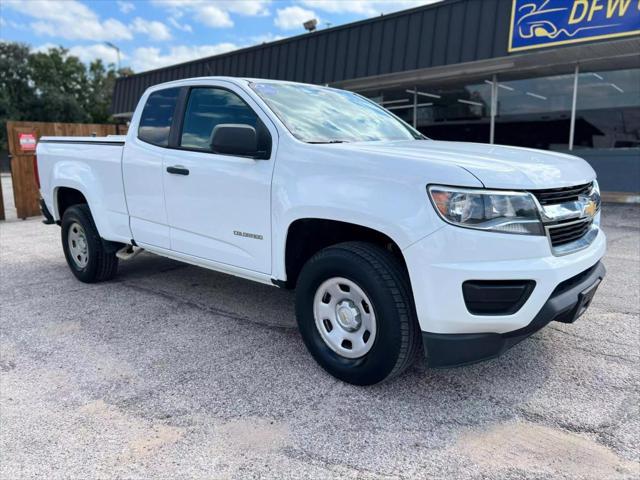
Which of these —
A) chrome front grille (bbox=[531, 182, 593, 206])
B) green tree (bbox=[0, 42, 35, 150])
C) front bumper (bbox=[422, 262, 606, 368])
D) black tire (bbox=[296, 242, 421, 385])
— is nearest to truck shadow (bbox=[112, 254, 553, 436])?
black tire (bbox=[296, 242, 421, 385])

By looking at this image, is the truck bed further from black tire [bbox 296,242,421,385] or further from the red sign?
the red sign

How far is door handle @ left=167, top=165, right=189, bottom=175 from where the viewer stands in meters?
3.79

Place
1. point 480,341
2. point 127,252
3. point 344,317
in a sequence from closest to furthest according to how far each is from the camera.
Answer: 1. point 480,341
2. point 344,317
3. point 127,252

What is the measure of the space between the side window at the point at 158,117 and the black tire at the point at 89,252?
1265 millimetres

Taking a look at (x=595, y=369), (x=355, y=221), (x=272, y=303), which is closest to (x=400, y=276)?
(x=355, y=221)

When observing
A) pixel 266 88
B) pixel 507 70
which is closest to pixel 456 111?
pixel 507 70

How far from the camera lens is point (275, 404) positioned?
111 inches

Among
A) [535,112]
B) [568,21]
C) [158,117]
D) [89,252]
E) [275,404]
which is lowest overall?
[275,404]

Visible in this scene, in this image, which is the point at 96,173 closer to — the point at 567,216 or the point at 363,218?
the point at 363,218

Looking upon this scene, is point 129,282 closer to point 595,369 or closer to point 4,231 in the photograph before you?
point 595,369

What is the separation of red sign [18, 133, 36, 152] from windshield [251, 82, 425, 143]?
28.1 feet

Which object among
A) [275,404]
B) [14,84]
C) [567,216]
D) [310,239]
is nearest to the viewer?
[567,216]

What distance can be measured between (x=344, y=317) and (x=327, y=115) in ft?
5.17

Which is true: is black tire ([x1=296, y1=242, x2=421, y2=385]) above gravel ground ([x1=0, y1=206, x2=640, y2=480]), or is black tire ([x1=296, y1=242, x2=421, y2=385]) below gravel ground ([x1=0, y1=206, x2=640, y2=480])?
above
